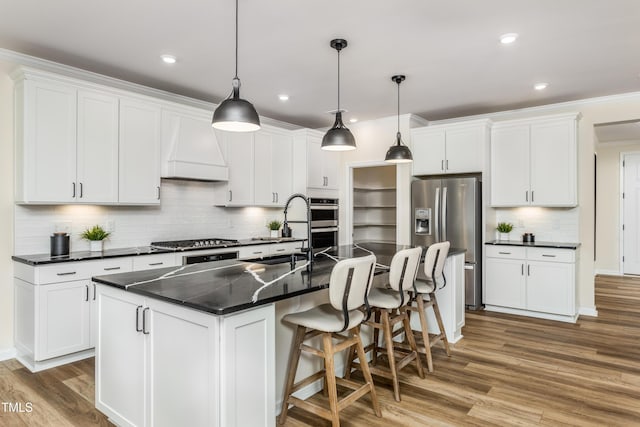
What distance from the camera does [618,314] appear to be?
507cm

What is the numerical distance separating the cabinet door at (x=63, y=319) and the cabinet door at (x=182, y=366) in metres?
1.76

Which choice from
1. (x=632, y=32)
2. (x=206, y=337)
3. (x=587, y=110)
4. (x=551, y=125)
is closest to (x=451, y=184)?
(x=551, y=125)

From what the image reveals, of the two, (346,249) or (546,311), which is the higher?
(346,249)

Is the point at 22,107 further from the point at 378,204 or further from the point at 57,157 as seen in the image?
the point at 378,204

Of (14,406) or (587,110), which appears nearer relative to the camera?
(14,406)

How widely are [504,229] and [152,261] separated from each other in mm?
4536

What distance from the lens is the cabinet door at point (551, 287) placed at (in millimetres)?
4707

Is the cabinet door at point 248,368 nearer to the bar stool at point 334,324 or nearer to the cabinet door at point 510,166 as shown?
the bar stool at point 334,324

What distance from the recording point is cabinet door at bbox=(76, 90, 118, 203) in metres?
3.68

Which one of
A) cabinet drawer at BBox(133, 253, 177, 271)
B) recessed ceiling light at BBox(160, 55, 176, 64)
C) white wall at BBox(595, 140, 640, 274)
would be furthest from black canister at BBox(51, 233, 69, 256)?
white wall at BBox(595, 140, 640, 274)

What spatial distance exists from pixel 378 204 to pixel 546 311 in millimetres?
3298

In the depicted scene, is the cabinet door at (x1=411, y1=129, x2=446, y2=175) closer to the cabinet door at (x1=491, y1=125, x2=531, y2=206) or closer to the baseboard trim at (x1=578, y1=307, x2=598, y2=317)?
the cabinet door at (x1=491, y1=125, x2=531, y2=206)

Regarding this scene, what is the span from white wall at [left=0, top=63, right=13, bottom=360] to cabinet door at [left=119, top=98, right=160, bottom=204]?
0.89m

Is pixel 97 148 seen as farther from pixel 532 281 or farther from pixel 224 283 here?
pixel 532 281
